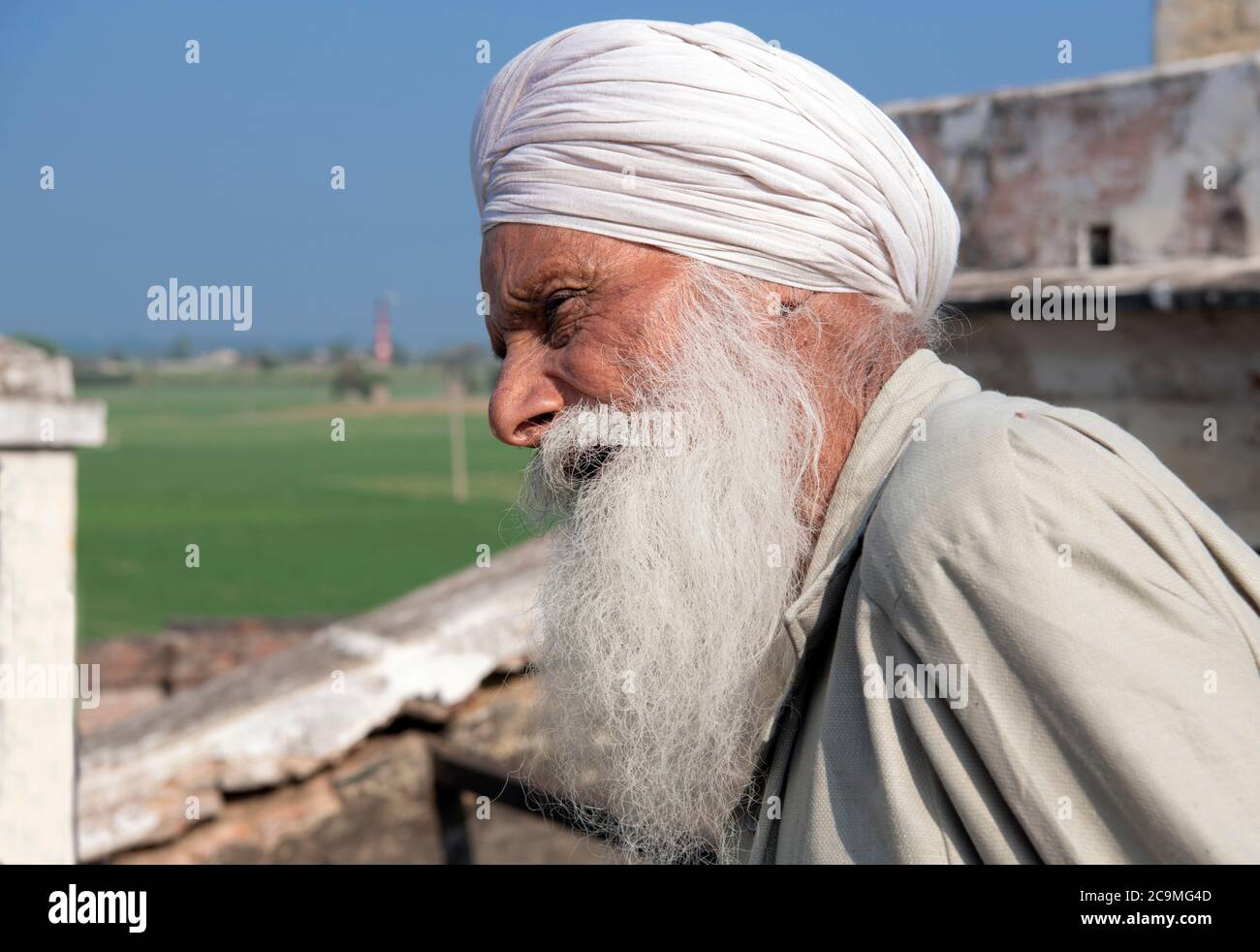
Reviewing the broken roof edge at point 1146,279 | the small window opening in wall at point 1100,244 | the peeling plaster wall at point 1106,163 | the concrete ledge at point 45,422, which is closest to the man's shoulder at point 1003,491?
the concrete ledge at point 45,422

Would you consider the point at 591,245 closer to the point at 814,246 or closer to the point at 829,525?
the point at 814,246

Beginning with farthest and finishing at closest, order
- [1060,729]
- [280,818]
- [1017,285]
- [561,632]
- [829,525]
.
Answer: [1017,285] → [280,818] → [561,632] → [829,525] → [1060,729]

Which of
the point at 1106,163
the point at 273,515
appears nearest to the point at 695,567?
the point at 1106,163

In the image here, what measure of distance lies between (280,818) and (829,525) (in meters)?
3.78

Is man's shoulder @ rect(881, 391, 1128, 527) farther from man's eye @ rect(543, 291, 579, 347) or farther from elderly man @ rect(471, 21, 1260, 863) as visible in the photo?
man's eye @ rect(543, 291, 579, 347)

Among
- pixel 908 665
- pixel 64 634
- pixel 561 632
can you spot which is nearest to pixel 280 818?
pixel 64 634

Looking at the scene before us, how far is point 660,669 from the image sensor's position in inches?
72.0

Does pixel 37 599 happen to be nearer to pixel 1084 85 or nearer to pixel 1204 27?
pixel 1084 85

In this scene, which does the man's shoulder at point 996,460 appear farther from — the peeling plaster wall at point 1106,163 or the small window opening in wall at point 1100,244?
the small window opening in wall at point 1100,244

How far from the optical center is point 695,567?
183 centimetres

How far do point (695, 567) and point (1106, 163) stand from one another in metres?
5.23

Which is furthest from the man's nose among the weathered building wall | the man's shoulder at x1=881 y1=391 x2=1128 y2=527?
the weathered building wall

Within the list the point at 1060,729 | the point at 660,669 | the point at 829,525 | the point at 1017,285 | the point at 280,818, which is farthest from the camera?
the point at 1017,285

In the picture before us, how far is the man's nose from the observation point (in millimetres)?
1924
